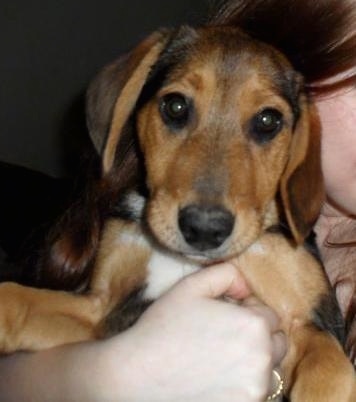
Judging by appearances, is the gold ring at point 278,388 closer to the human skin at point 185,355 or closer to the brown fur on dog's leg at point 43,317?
the human skin at point 185,355

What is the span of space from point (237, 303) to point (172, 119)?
1.52ft

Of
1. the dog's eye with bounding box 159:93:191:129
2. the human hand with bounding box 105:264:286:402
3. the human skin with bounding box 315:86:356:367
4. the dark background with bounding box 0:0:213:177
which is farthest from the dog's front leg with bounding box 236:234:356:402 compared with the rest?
the dark background with bounding box 0:0:213:177

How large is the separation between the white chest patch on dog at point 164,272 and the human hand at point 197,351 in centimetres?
13

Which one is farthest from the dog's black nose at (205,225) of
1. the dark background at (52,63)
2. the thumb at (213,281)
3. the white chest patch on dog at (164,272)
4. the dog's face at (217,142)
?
the dark background at (52,63)

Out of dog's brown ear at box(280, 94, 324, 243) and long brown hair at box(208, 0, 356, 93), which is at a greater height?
long brown hair at box(208, 0, 356, 93)

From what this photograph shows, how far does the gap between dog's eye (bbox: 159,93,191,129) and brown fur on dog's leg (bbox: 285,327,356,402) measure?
23.0 inches

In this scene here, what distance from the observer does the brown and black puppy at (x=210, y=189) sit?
172cm

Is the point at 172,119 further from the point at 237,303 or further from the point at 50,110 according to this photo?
the point at 50,110

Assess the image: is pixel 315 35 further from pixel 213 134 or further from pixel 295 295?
pixel 295 295

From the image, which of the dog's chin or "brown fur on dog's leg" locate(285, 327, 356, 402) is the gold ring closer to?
"brown fur on dog's leg" locate(285, 327, 356, 402)

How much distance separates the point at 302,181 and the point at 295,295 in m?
0.27

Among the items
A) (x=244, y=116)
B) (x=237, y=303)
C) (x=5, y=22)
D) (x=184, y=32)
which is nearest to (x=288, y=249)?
(x=237, y=303)

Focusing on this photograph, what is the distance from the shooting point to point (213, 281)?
1.79 metres

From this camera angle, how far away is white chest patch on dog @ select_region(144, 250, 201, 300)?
1.91 meters
